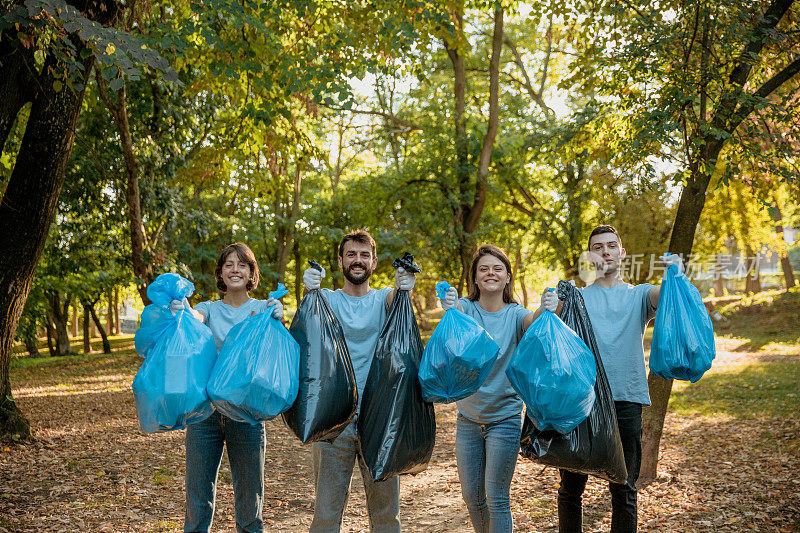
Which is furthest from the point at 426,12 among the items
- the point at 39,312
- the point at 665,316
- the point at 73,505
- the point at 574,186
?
the point at 39,312

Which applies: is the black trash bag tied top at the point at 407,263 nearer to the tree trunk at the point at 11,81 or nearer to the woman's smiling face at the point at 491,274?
the woman's smiling face at the point at 491,274

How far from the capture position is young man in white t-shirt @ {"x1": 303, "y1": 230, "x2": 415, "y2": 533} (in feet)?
9.08

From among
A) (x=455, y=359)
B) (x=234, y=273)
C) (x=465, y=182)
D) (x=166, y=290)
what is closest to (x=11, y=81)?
(x=234, y=273)

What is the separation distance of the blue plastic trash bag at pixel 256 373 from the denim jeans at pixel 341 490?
16.6 inches

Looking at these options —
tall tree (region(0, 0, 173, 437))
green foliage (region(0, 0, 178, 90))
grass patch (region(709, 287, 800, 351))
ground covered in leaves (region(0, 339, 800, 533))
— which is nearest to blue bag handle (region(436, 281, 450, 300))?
green foliage (region(0, 0, 178, 90))

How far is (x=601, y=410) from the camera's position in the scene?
2658 millimetres

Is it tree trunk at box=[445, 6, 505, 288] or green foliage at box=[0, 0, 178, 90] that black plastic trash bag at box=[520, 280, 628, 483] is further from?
tree trunk at box=[445, 6, 505, 288]

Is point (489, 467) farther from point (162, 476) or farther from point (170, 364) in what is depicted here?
point (162, 476)

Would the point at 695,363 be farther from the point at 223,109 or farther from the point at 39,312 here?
the point at 39,312

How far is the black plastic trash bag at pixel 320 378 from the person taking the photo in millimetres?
2535

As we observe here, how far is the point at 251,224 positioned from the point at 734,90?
42.1ft

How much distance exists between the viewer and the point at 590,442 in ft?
8.52

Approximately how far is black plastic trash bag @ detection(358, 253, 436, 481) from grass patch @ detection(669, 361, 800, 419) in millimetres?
6843

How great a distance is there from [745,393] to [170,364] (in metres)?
9.48
